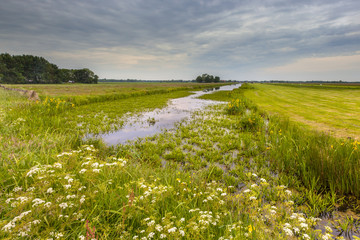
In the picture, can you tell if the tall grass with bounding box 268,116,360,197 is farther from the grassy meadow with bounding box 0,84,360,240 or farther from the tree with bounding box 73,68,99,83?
the tree with bounding box 73,68,99,83

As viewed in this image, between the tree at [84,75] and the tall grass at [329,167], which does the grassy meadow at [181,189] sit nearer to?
the tall grass at [329,167]

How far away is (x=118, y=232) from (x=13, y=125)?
8.58m

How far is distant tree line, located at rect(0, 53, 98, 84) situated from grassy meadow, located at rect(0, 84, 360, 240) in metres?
103

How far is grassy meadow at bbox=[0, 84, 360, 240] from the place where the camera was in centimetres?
236

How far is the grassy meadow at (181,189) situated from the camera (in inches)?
92.8

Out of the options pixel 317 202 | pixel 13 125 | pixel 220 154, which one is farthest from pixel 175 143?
pixel 13 125

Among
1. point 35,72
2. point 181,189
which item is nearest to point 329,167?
point 181,189

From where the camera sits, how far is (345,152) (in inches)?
179

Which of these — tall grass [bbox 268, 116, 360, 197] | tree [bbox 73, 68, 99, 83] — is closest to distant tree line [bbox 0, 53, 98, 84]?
tree [bbox 73, 68, 99, 83]

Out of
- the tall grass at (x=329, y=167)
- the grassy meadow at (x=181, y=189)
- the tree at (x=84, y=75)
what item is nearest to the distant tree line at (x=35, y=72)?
the tree at (x=84, y=75)

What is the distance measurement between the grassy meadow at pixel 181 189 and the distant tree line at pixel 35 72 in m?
103

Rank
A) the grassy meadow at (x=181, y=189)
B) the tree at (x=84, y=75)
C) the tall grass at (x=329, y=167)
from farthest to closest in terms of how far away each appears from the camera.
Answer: the tree at (x=84, y=75) → the tall grass at (x=329, y=167) → the grassy meadow at (x=181, y=189)

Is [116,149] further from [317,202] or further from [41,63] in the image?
[41,63]

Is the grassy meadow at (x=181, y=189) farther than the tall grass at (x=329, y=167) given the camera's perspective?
No
